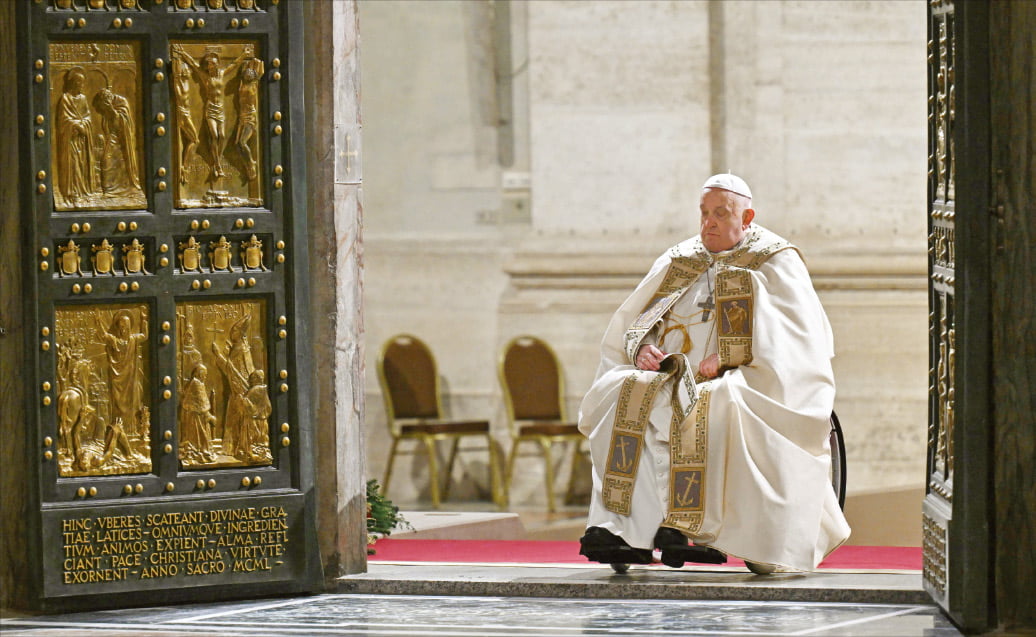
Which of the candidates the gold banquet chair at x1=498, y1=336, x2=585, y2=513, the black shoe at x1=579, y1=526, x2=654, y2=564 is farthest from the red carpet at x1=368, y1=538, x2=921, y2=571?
the gold banquet chair at x1=498, y1=336, x2=585, y2=513

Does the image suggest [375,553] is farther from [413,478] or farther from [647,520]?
[413,478]

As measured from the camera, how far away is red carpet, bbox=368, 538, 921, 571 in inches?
304

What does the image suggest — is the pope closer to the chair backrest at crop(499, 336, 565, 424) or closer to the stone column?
the stone column

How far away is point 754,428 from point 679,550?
58 centimetres

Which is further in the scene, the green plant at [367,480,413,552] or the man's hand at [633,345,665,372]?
the green plant at [367,480,413,552]

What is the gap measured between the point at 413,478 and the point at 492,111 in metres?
2.73

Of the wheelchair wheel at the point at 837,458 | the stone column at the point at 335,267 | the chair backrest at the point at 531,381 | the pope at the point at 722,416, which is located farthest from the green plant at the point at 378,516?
the chair backrest at the point at 531,381

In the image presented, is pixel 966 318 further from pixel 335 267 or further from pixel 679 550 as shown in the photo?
pixel 335 267

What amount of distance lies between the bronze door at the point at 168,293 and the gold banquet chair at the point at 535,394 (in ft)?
16.8

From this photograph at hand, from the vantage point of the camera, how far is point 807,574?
7137 mm

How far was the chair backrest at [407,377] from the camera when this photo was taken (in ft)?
40.7

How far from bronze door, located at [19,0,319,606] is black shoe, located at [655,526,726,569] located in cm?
143

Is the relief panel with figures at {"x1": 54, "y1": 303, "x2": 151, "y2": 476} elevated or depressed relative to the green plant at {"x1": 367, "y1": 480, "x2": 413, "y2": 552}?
elevated

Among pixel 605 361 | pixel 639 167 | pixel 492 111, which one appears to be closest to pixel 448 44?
pixel 492 111
